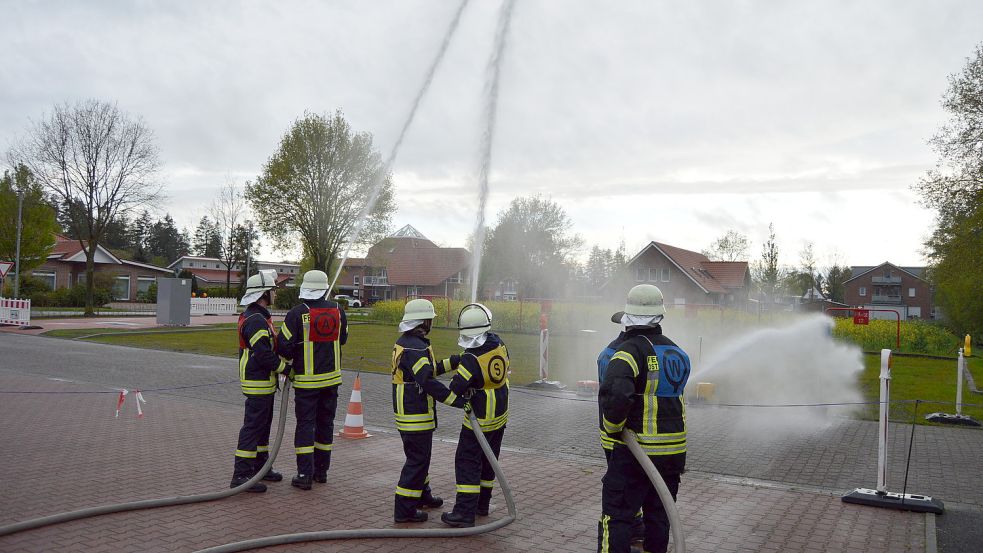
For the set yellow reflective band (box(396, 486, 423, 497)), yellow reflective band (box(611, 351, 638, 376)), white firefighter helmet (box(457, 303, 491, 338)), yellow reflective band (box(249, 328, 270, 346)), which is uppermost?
white firefighter helmet (box(457, 303, 491, 338))

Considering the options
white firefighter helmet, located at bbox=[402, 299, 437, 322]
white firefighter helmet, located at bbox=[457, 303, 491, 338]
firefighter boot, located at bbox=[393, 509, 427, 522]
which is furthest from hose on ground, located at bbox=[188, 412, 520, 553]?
white firefighter helmet, located at bbox=[402, 299, 437, 322]

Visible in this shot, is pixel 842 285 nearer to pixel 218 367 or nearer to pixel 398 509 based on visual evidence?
pixel 218 367

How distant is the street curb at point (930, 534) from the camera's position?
5.45m

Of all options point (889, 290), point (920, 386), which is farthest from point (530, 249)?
point (889, 290)

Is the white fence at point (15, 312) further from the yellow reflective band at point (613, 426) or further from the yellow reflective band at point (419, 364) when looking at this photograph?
the yellow reflective band at point (613, 426)

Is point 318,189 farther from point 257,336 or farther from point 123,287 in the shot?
point 257,336

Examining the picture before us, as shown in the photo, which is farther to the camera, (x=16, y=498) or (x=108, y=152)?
(x=108, y=152)

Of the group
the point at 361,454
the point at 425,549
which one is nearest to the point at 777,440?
the point at 361,454

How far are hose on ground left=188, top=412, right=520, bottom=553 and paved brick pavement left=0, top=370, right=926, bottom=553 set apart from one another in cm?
7

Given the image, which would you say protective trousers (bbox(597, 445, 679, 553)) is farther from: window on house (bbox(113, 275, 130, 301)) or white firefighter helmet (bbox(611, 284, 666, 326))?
→ window on house (bbox(113, 275, 130, 301))

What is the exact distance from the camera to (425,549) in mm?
5129

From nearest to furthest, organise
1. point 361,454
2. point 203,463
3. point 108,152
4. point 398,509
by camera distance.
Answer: point 398,509 → point 203,463 → point 361,454 → point 108,152

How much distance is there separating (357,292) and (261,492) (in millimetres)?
80374

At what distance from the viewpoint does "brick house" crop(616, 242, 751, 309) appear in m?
44.4
